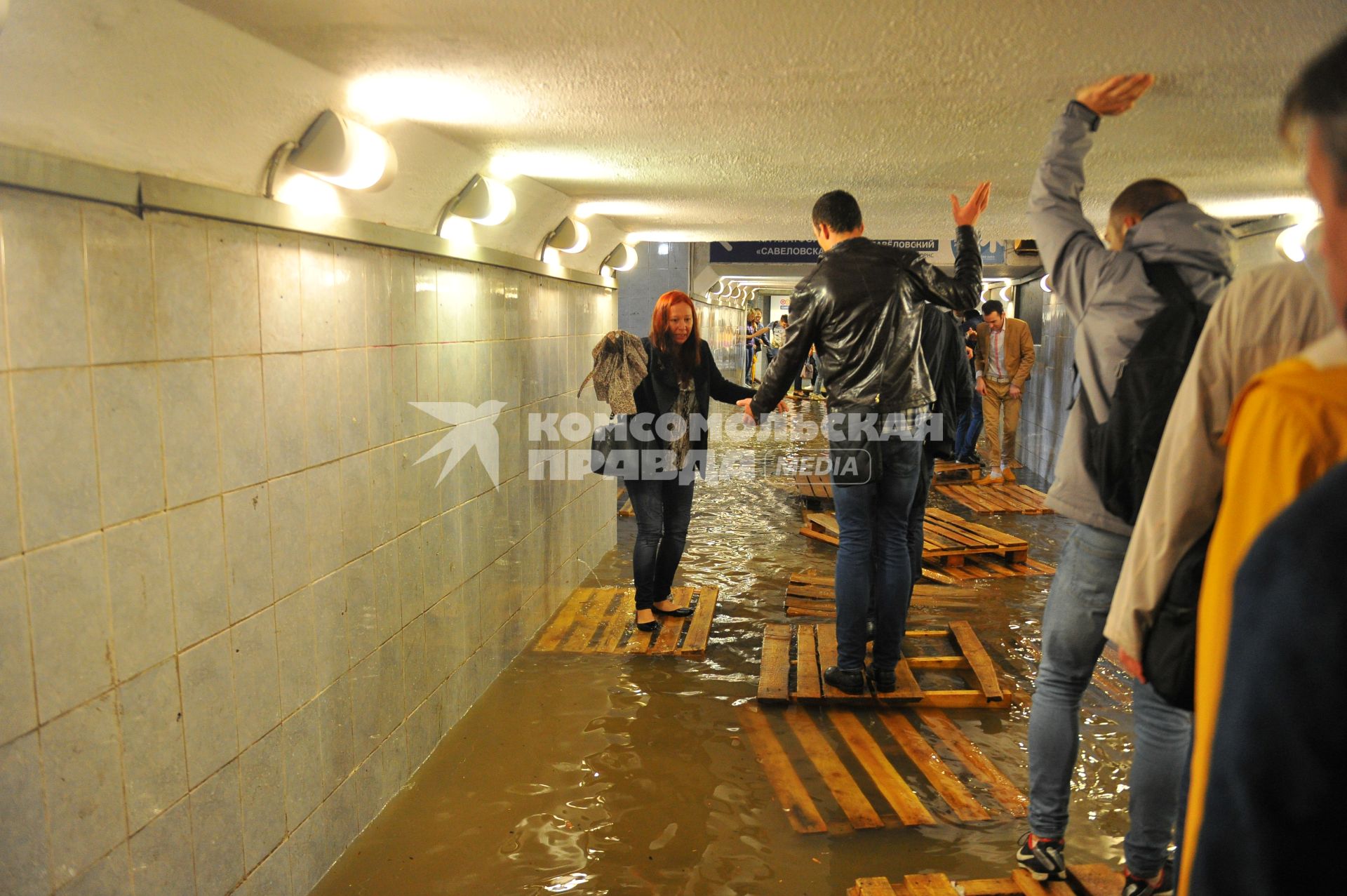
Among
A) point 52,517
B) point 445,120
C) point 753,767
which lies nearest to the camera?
point 52,517

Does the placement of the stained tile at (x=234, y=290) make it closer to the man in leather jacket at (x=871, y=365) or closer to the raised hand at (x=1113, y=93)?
the man in leather jacket at (x=871, y=365)

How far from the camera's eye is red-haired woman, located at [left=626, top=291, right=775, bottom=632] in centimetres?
520

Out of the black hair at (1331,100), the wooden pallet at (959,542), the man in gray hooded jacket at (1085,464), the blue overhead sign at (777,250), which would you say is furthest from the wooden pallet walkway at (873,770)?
the blue overhead sign at (777,250)

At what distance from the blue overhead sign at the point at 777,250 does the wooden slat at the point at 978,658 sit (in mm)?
8567

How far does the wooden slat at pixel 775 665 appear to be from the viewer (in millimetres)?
4320

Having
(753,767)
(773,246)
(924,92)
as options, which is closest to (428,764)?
(753,767)

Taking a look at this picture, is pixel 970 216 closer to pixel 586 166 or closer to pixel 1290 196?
pixel 586 166

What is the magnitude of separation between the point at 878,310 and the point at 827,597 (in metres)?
2.49

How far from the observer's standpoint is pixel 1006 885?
2.64m

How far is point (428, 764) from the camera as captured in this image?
3791mm

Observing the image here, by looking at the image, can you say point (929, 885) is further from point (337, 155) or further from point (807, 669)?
point (337, 155)

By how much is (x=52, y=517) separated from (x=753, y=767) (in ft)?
8.77

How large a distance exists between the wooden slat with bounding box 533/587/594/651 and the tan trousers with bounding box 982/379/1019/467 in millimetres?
6328

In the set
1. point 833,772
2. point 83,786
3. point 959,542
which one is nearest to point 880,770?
point 833,772
